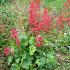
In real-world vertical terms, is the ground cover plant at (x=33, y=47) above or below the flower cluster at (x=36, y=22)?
below

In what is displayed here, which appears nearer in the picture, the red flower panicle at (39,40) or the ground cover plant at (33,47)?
the red flower panicle at (39,40)

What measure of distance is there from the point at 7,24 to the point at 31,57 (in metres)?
1.65

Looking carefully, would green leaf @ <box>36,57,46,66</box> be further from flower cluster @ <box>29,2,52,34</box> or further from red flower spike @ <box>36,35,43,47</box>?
flower cluster @ <box>29,2,52,34</box>

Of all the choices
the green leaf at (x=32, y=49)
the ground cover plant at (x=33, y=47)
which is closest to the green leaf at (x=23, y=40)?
the ground cover plant at (x=33, y=47)

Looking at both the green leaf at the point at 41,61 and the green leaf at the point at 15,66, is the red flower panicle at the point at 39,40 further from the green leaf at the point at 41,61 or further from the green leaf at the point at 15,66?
the green leaf at the point at 15,66

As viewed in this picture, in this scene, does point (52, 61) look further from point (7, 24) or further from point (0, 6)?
point (0, 6)

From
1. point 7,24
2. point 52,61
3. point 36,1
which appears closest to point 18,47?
point 52,61

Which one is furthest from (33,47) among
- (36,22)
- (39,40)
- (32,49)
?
(36,22)

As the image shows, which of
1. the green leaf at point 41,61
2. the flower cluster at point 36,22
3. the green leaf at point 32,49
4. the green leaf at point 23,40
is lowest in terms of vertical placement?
the green leaf at point 41,61

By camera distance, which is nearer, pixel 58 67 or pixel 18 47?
pixel 18 47

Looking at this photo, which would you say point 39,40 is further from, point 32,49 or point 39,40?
point 32,49

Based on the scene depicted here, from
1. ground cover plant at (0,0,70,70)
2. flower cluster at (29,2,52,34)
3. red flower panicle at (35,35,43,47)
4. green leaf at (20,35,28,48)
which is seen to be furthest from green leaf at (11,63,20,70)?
flower cluster at (29,2,52,34)

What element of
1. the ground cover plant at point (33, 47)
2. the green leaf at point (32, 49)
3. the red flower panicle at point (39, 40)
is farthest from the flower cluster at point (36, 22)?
the green leaf at point (32, 49)

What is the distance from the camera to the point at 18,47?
15.6ft
